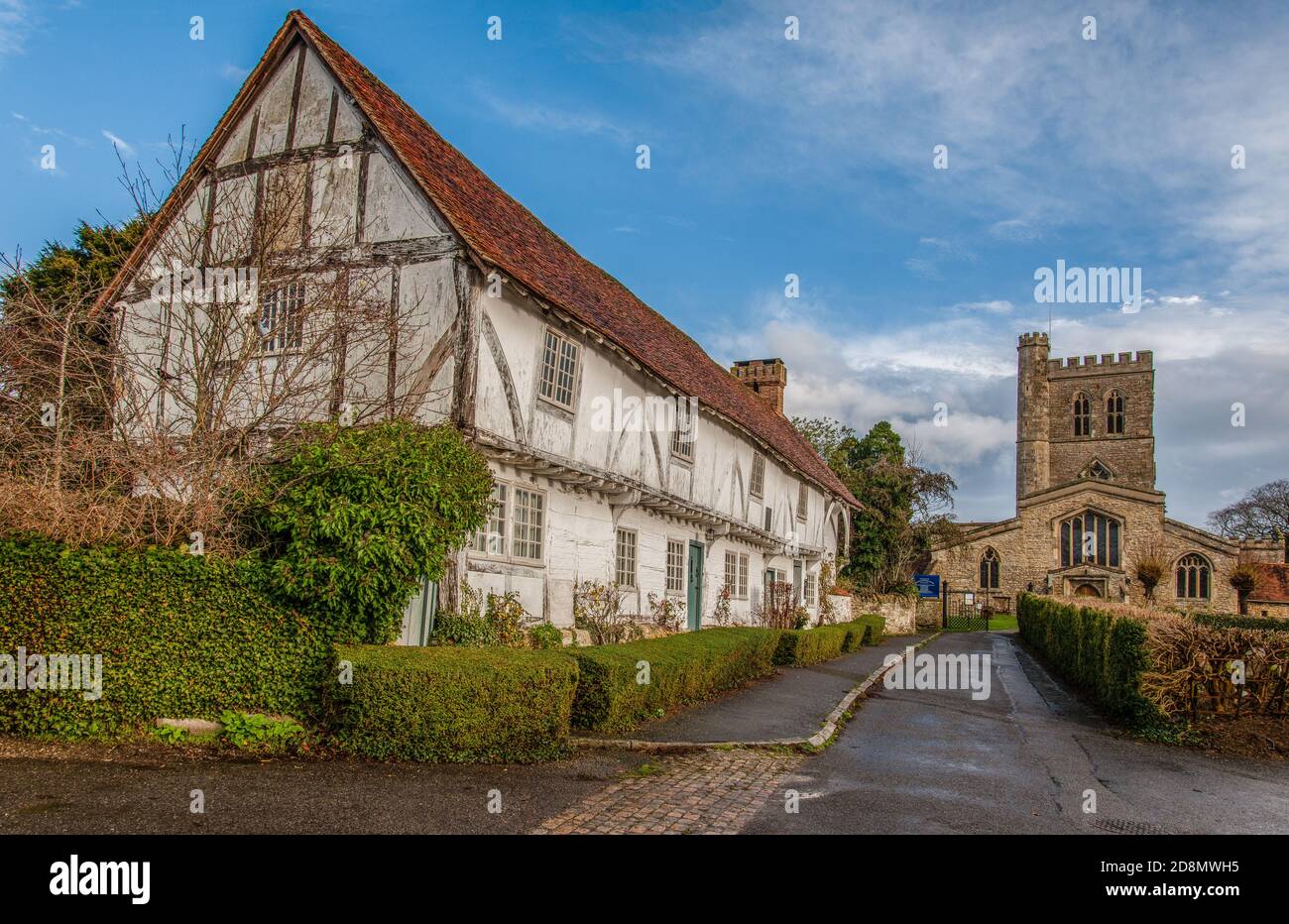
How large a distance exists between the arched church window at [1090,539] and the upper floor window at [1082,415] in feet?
71.7

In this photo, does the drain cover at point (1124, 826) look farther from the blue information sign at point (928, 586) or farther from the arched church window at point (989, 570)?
the arched church window at point (989, 570)

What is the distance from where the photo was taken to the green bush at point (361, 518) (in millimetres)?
8703

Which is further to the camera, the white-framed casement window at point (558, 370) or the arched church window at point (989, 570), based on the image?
the arched church window at point (989, 570)

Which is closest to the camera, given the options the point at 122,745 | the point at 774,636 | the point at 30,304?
the point at 122,745

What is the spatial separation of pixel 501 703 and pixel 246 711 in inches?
97.2

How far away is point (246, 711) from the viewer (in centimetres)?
843

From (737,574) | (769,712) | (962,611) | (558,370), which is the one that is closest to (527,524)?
(558,370)

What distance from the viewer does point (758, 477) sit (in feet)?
73.4

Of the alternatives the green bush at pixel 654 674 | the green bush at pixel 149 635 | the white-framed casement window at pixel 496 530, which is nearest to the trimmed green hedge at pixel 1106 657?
the green bush at pixel 654 674

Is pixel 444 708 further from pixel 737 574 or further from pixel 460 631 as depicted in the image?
pixel 737 574

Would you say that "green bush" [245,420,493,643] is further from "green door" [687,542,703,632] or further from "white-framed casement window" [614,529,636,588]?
"green door" [687,542,703,632]
